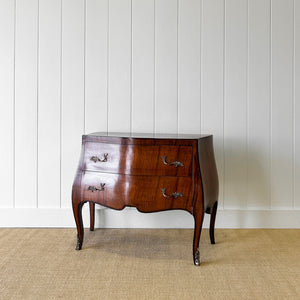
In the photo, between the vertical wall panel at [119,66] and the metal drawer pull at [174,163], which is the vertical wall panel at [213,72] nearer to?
the vertical wall panel at [119,66]

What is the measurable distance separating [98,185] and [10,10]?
4.56 ft

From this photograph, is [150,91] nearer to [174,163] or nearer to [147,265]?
[174,163]

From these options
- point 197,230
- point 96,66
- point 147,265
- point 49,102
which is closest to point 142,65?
point 96,66

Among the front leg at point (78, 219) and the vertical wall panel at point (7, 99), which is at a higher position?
the vertical wall panel at point (7, 99)

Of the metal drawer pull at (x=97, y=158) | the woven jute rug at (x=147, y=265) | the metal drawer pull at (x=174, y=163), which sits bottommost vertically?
the woven jute rug at (x=147, y=265)

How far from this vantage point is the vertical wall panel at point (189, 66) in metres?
2.96

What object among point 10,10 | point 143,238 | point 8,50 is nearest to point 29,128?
point 8,50

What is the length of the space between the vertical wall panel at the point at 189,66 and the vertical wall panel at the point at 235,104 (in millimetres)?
195

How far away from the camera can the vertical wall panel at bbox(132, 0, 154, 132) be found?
9.70ft

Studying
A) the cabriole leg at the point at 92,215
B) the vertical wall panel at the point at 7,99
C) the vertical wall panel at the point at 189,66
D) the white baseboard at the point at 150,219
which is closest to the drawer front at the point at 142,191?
the cabriole leg at the point at 92,215

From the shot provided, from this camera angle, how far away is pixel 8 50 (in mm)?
2979

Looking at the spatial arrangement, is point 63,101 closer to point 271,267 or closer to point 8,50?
point 8,50

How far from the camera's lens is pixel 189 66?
2.98 metres

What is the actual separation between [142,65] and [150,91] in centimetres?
18
